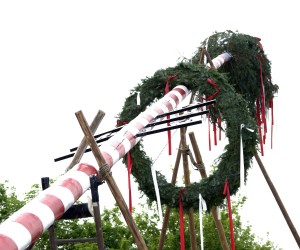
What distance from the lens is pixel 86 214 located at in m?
7.66

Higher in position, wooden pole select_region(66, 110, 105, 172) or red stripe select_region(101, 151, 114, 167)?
wooden pole select_region(66, 110, 105, 172)

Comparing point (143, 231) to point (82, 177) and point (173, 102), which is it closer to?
point (173, 102)

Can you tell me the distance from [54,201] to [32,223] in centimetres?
50

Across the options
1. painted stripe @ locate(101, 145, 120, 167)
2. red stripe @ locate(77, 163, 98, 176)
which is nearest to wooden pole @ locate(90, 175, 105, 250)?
red stripe @ locate(77, 163, 98, 176)

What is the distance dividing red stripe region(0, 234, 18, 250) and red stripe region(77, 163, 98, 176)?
168 centimetres

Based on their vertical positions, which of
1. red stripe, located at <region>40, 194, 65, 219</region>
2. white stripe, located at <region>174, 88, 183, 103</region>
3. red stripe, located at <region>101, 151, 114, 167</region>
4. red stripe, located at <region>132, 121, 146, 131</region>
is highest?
white stripe, located at <region>174, 88, 183, 103</region>

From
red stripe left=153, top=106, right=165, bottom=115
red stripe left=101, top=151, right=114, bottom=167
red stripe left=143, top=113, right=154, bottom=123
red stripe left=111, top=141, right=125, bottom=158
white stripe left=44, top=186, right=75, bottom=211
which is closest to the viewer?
white stripe left=44, top=186, right=75, bottom=211

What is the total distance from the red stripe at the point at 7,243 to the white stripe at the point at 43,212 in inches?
19.4

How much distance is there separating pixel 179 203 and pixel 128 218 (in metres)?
3.50

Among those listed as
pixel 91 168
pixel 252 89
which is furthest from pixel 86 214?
pixel 252 89

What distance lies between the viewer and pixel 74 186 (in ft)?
23.9

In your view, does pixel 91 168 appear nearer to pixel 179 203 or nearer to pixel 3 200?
pixel 179 203

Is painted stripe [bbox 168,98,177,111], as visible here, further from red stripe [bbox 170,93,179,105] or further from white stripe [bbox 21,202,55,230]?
white stripe [bbox 21,202,55,230]

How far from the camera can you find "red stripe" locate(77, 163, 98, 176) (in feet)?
25.2
